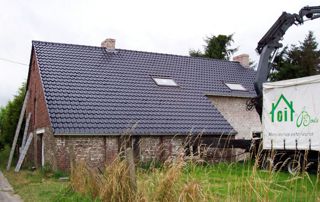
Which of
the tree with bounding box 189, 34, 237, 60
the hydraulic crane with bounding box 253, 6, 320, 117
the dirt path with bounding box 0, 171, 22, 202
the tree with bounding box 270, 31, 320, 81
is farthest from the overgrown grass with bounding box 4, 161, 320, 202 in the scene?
the tree with bounding box 189, 34, 237, 60

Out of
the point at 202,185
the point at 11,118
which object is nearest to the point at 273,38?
the point at 202,185

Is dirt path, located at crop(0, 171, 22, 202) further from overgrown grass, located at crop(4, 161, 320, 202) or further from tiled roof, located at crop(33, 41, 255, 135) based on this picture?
tiled roof, located at crop(33, 41, 255, 135)

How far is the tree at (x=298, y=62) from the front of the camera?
33469 mm

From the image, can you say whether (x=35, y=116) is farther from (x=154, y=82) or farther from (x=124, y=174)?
(x=124, y=174)

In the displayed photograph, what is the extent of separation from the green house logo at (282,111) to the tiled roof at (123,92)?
11.7 feet

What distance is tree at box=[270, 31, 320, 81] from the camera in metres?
33.5

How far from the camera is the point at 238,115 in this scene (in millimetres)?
25547

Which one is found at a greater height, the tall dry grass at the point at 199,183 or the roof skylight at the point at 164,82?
the roof skylight at the point at 164,82

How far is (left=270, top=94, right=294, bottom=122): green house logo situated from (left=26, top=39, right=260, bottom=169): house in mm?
2654

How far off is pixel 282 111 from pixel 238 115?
33.7ft

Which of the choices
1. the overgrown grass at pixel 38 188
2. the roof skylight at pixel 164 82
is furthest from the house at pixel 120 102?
the overgrown grass at pixel 38 188

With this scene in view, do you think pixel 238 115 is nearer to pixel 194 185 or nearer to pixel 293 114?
pixel 293 114

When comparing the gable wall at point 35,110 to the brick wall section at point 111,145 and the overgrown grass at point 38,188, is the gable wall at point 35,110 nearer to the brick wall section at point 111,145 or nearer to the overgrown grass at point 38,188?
the brick wall section at point 111,145

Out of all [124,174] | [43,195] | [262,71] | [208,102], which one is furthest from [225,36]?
[124,174]
